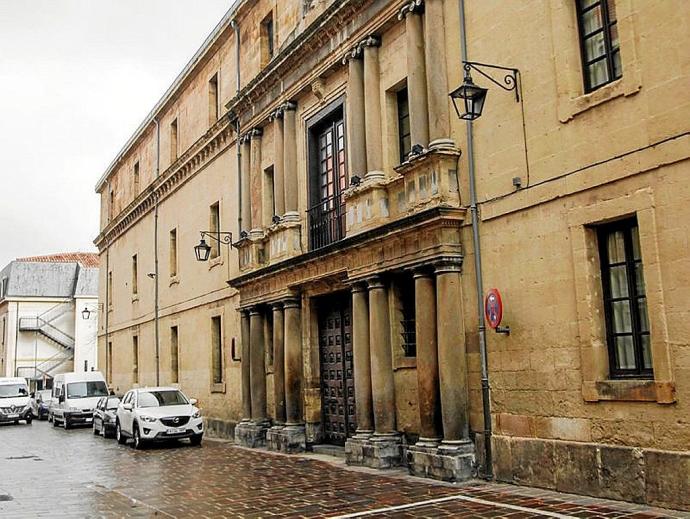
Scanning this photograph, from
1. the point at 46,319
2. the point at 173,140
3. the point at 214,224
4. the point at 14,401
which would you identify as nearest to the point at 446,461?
the point at 214,224

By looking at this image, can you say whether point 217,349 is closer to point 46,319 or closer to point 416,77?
point 416,77

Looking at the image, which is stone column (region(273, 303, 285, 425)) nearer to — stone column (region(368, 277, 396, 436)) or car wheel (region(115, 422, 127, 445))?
stone column (region(368, 277, 396, 436))

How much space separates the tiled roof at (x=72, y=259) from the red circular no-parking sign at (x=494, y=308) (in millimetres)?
54772

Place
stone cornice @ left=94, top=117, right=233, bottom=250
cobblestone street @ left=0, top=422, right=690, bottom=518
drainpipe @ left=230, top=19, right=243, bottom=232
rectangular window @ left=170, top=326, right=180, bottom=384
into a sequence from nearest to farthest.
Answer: cobblestone street @ left=0, top=422, right=690, bottom=518
drainpipe @ left=230, top=19, right=243, bottom=232
stone cornice @ left=94, top=117, right=233, bottom=250
rectangular window @ left=170, top=326, right=180, bottom=384

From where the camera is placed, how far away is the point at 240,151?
20906 millimetres

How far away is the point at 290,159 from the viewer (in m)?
17.9

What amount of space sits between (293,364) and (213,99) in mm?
10264

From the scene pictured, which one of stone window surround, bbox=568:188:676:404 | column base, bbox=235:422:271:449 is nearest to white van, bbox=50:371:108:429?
column base, bbox=235:422:271:449

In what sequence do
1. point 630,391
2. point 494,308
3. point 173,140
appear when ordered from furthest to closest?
1. point 173,140
2. point 494,308
3. point 630,391

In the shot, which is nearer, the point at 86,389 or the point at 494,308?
the point at 494,308

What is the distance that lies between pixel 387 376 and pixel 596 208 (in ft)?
17.8

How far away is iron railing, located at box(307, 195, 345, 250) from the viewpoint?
16.2 m

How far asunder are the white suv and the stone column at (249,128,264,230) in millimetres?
5204

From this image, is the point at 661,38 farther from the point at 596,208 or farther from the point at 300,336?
the point at 300,336
